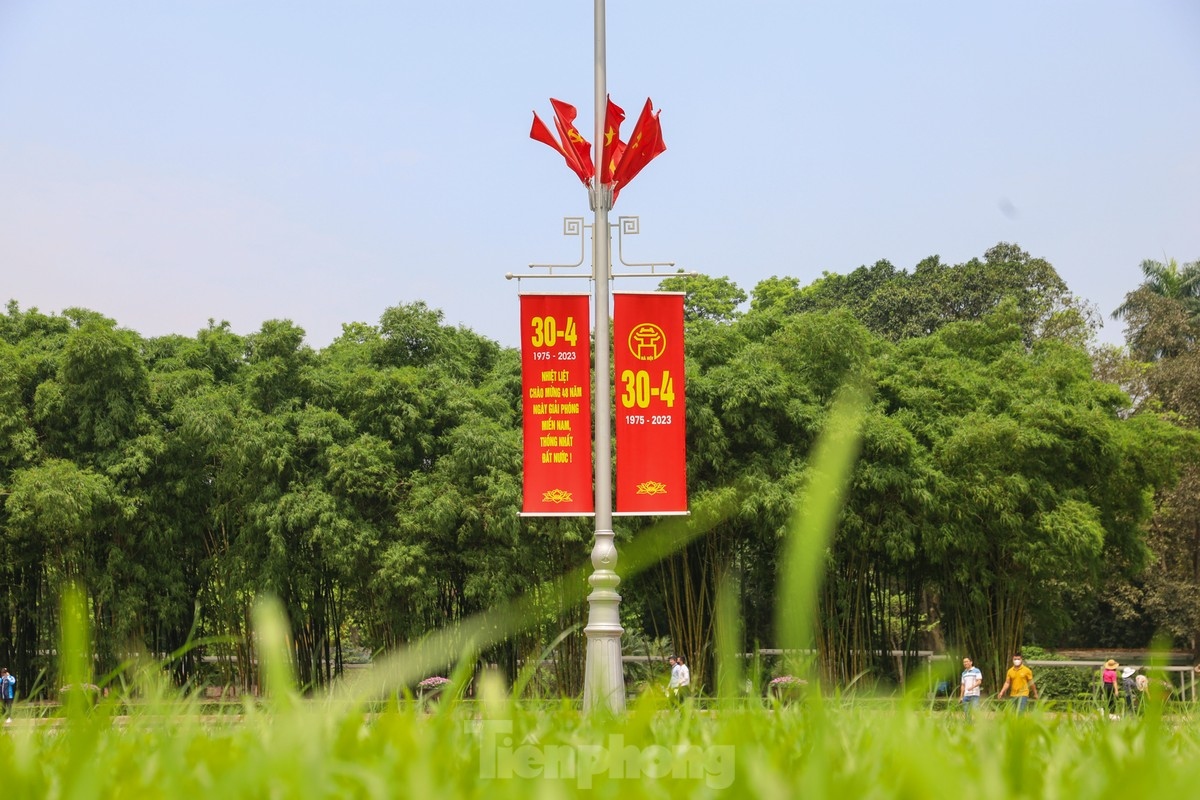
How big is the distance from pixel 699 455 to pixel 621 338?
24.4 ft

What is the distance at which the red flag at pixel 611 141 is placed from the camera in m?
11.2

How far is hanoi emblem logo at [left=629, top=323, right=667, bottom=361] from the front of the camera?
34.5ft

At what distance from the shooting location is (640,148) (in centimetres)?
1117

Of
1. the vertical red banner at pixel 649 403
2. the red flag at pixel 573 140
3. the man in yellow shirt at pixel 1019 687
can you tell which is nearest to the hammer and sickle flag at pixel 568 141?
the red flag at pixel 573 140

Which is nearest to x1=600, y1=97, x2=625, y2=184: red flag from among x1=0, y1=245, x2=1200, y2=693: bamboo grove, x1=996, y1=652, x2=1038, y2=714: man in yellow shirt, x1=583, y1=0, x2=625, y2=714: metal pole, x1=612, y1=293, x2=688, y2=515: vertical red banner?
x1=583, y1=0, x2=625, y2=714: metal pole

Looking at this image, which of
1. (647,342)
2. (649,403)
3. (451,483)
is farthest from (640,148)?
(451,483)

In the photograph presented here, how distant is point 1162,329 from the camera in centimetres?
2756

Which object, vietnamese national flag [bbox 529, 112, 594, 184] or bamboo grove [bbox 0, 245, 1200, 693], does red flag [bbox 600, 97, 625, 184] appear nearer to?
vietnamese national flag [bbox 529, 112, 594, 184]

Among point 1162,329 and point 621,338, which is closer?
point 621,338

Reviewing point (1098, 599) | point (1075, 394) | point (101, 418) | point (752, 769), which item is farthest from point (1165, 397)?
point (752, 769)

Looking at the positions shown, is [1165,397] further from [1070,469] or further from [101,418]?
[101,418]

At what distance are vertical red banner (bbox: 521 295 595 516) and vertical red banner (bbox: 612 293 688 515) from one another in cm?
33

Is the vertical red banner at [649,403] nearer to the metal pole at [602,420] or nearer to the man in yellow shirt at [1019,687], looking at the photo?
the metal pole at [602,420]

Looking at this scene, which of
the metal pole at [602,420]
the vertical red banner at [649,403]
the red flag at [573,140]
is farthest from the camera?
the red flag at [573,140]
